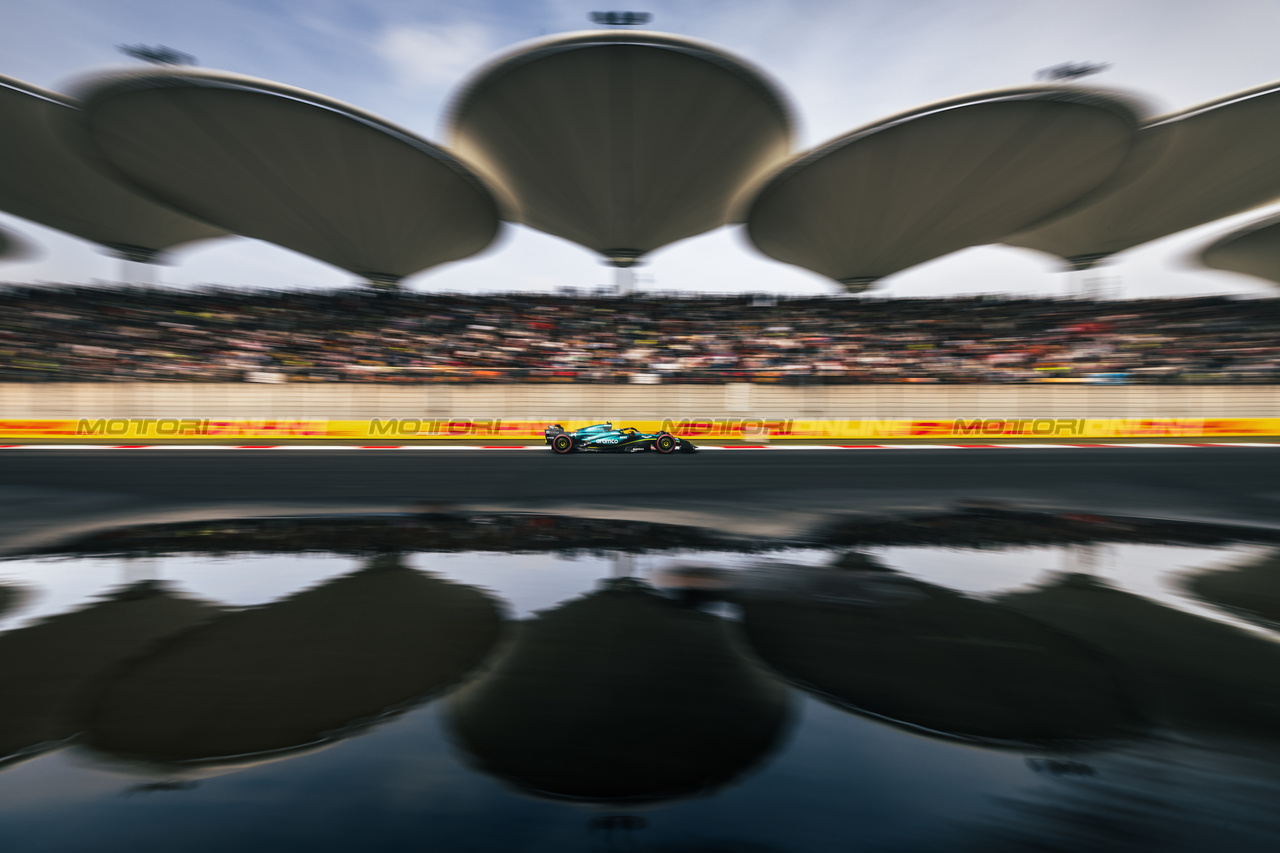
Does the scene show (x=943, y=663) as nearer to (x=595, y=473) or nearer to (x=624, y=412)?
(x=595, y=473)

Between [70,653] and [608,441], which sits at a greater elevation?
[608,441]

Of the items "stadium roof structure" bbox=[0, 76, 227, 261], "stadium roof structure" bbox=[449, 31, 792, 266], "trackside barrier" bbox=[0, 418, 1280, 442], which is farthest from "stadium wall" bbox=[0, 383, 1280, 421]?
"stadium roof structure" bbox=[0, 76, 227, 261]

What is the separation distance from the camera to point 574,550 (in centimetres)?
557

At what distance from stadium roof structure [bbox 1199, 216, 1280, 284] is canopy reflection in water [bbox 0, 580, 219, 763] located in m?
54.9

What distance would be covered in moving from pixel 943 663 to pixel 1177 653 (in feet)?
4.96

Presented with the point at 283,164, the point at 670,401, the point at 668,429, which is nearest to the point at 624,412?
the point at 670,401

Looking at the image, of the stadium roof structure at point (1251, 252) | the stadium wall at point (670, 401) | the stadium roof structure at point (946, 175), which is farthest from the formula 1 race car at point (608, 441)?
the stadium roof structure at point (1251, 252)

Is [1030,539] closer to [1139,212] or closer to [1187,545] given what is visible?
[1187,545]

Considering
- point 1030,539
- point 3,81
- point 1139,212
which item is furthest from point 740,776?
point 1139,212

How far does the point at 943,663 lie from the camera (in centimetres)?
324

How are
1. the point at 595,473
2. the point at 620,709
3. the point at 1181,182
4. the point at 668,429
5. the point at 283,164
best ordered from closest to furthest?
the point at 620,709 → the point at 595,473 → the point at 668,429 → the point at 283,164 → the point at 1181,182

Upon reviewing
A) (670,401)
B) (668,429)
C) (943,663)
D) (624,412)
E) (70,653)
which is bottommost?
(70,653)

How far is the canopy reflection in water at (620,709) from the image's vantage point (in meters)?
2.25

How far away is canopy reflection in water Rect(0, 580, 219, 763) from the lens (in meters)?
2.59
